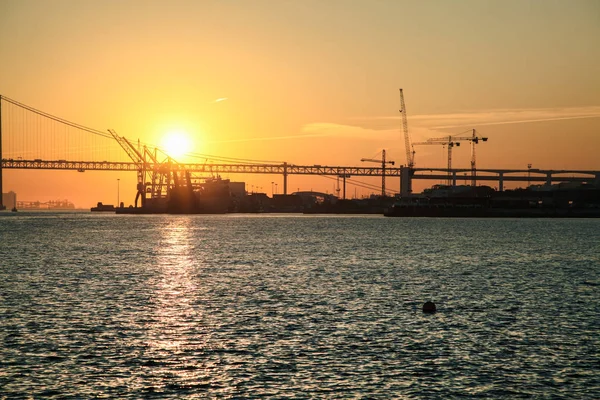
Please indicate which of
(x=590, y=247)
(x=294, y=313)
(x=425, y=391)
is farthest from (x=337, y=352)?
(x=590, y=247)

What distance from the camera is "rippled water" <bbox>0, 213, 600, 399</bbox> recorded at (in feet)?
70.4

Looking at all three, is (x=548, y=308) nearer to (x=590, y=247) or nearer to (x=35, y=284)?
(x=35, y=284)

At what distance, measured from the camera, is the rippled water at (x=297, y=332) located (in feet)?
70.4

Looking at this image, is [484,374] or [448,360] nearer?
[484,374]

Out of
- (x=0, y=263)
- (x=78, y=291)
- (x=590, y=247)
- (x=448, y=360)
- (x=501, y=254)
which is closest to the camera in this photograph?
(x=448, y=360)

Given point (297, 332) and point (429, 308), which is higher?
point (429, 308)

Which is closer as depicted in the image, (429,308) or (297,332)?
(297,332)

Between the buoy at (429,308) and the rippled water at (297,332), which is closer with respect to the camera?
the rippled water at (297,332)

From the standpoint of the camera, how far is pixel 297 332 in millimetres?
29391

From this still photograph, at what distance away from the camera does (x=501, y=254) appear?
77250 millimetres

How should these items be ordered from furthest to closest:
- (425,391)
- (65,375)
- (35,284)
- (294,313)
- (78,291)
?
1. (35,284)
2. (78,291)
3. (294,313)
4. (65,375)
5. (425,391)

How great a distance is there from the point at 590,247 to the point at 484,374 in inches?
2876

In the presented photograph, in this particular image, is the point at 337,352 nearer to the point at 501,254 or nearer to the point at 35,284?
the point at 35,284

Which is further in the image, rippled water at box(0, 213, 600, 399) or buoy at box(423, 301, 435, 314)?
buoy at box(423, 301, 435, 314)
